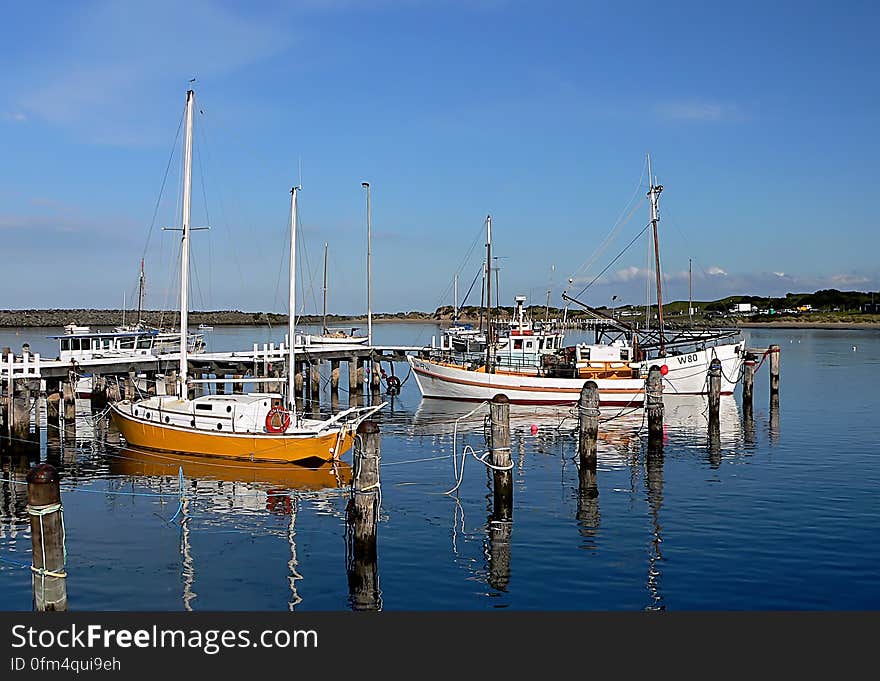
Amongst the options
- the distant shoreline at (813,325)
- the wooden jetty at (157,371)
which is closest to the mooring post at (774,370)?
the wooden jetty at (157,371)

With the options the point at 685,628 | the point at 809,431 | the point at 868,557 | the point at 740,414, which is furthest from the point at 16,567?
the point at 740,414

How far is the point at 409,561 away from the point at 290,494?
25.3 feet

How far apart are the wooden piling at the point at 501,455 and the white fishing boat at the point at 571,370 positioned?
28.6 m

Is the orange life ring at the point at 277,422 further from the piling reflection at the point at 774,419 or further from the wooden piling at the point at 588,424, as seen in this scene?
the piling reflection at the point at 774,419

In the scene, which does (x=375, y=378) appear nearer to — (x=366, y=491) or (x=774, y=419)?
(x=774, y=419)

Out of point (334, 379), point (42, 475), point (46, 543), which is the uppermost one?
point (42, 475)

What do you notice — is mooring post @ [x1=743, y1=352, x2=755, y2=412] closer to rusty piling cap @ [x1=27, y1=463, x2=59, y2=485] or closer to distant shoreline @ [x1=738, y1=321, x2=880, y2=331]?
rusty piling cap @ [x1=27, y1=463, x2=59, y2=485]

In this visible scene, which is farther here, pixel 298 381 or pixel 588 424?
pixel 298 381

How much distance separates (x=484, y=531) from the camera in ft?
71.4
